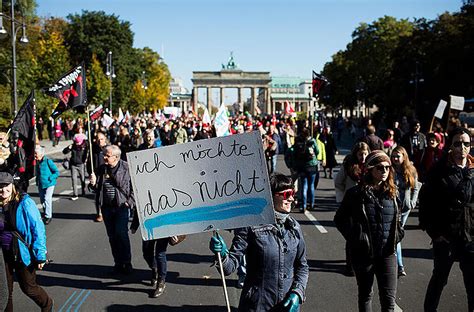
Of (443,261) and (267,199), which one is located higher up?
(267,199)

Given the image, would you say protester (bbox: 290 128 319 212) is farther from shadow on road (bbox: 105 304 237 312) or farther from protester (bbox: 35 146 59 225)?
shadow on road (bbox: 105 304 237 312)

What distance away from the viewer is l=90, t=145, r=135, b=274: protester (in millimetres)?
6863

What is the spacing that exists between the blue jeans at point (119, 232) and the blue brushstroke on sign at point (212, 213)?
2920 millimetres

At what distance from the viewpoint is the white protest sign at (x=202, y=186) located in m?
3.74

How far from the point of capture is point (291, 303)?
3.46 meters

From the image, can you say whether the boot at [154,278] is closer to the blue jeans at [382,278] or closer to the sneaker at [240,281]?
the sneaker at [240,281]

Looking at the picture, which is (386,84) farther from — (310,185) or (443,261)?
(443,261)

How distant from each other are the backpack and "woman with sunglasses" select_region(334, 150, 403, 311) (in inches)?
254

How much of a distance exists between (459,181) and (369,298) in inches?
49.6

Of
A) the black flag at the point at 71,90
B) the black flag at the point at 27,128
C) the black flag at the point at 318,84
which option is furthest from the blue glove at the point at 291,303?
the black flag at the point at 318,84

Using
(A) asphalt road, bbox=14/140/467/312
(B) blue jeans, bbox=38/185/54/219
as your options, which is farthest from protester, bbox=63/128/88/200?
(A) asphalt road, bbox=14/140/467/312

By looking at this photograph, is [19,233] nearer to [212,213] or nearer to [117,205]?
[212,213]

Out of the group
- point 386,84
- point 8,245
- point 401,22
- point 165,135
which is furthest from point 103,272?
point 401,22

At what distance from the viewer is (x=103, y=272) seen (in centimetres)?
704
